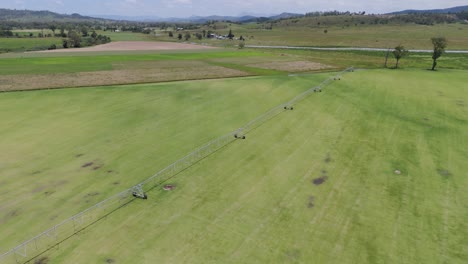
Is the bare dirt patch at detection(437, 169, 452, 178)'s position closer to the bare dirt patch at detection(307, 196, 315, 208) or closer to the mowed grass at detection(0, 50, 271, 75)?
the bare dirt patch at detection(307, 196, 315, 208)

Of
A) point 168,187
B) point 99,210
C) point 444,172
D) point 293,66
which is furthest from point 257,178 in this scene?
point 293,66

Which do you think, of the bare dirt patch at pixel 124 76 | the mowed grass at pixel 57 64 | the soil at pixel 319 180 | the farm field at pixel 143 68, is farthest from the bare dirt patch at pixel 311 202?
the mowed grass at pixel 57 64

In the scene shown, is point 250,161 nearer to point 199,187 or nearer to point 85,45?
point 199,187

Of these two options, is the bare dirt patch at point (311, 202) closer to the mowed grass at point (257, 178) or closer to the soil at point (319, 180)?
the mowed grass at point (257, 178)

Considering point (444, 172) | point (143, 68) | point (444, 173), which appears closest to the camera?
point (444, 173)

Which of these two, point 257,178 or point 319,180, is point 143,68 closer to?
point 257,178

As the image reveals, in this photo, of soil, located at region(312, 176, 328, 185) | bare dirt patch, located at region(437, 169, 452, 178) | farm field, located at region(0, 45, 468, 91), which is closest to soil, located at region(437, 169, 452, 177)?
bare dirt patch, located at region(437, 169, 452, 178)
